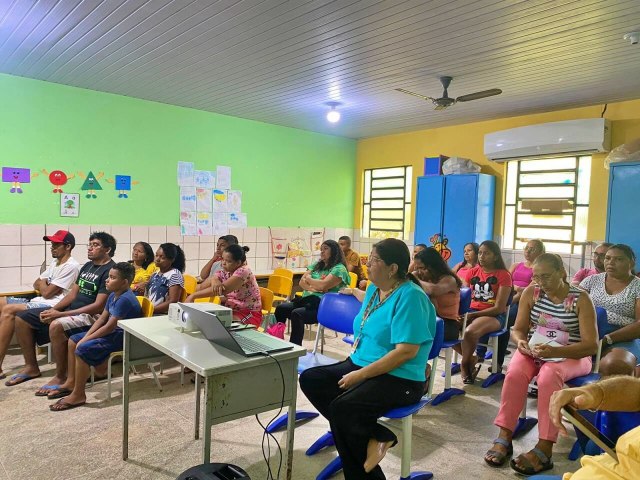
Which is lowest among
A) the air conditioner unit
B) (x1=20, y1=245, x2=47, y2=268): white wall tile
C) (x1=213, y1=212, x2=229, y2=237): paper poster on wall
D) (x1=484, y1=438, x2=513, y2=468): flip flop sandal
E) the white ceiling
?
(x1=484, y1=438, x2=513, y2=468): flip flop sandal

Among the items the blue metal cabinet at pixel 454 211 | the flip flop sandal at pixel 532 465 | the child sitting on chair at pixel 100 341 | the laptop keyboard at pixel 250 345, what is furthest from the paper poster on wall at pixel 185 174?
the flip flop sandal at pixel 532 465

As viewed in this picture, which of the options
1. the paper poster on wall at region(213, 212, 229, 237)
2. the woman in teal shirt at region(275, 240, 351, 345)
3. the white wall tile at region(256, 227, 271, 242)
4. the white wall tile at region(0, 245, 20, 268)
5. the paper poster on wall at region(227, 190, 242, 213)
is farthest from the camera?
the white wall tile at region(256, 227, 271, 242)

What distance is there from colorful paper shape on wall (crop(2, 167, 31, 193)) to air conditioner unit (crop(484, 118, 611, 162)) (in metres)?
5.03

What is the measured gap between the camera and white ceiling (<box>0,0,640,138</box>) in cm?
293

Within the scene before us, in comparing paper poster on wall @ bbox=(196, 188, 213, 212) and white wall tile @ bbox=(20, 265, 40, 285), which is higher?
paper poster on wall @ bbox=(196, 188, 213, 212)

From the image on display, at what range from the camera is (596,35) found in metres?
3.15

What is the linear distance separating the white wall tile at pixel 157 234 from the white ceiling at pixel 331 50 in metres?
1.47

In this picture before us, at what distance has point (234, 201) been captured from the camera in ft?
19.8

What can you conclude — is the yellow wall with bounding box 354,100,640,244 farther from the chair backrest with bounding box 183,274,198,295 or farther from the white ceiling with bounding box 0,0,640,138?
the chair backrest with bounding box 183,274,198,295

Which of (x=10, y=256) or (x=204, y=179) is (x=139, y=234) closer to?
(x=204, y=179)

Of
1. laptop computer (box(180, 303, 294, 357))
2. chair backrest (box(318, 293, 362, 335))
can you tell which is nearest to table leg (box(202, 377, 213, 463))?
laptop computer (box(180, 303, 294, 357))

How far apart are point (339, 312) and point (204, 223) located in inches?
130

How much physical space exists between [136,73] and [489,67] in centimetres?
318

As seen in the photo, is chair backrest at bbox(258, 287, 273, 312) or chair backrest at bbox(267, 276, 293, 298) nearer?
chair backrest at bbox(258, 287, 273, 312)
